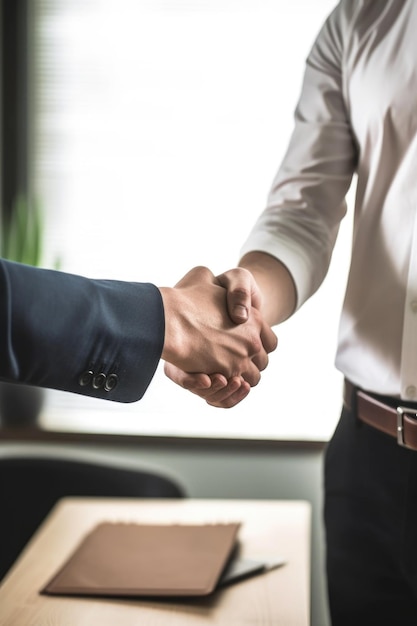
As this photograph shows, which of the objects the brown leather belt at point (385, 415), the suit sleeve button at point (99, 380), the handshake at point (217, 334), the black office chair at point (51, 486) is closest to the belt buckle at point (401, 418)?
the brown leather belt at point (385, 415)

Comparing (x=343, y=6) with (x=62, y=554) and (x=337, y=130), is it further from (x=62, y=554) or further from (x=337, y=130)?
(x=62, y=554)

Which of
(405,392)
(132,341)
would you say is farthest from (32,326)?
(405,392)

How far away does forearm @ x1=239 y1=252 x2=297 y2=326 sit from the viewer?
5.02 feet

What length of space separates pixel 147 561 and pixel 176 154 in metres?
1.63

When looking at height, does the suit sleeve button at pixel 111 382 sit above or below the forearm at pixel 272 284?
below

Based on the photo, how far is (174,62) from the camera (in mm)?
2830

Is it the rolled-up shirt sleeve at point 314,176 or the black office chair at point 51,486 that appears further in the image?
the black office chair at point 51,486

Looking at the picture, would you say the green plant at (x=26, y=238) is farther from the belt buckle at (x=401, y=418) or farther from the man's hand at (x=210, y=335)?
the belt buckle at (x=401, y=418)

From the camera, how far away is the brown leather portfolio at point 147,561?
4.77ft

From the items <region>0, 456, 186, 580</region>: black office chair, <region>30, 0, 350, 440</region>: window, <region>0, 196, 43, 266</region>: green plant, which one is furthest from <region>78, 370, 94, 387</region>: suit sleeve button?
<region>30, 0, 350, 440</region>: window

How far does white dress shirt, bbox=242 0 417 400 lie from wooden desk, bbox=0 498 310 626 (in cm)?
40

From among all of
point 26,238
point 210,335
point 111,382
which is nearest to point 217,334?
point 210,335

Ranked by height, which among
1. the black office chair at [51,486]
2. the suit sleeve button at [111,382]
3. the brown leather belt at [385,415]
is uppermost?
the suit sleeve button at [111,382]

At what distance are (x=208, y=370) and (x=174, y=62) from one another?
1637 millimetres
